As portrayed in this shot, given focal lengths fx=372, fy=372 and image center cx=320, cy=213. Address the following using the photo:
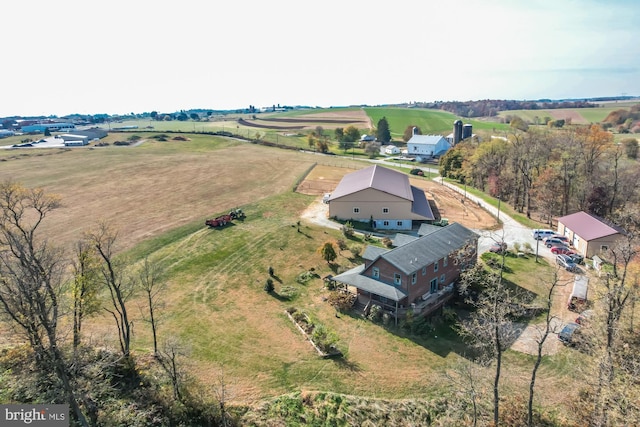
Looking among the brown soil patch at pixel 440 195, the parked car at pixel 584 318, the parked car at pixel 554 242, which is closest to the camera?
the parked car at pixel 584 318

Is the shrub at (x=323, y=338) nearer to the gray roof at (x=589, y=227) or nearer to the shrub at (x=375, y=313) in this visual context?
the shrub at (x=375, y=313)

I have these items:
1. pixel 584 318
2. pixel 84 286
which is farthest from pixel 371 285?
pixel 84 286

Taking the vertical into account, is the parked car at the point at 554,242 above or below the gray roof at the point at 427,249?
below

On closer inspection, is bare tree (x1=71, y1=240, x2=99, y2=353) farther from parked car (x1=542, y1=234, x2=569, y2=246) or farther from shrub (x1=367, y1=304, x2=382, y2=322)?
parked car (x1=542, y1=234, x2=569, y2=246)

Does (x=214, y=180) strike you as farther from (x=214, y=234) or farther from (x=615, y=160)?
(x=615, y=160)

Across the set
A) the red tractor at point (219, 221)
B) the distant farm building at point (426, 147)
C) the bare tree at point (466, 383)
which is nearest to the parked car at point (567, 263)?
the bare tree at point (466, 383)

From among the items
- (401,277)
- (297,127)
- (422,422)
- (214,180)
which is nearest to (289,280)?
(401,277)

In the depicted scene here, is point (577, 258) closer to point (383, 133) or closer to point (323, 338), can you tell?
point (323, 338)

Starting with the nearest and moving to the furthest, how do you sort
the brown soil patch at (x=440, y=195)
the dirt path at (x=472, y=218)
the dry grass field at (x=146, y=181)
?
the dirt path at (x=472, y=218), the dry grass field at (x=146, y=181), the brown soil patch at (x=440, y=195)
